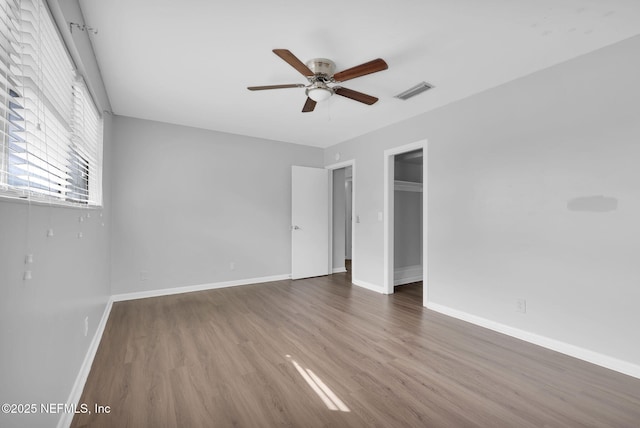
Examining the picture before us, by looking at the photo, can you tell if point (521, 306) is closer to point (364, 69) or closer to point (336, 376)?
point (336, 376)

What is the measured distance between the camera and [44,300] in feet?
4.33

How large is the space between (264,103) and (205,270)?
2.71 m

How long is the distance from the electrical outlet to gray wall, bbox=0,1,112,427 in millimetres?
3522

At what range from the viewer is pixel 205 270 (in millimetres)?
4438

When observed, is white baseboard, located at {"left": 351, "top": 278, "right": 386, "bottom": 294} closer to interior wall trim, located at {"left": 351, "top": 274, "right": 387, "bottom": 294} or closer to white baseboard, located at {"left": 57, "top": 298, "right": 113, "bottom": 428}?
interior wall trim, located at {"left": 351, "top": 274, "right": 387, "bottom": 294}

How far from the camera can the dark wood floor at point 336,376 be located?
1.68 m

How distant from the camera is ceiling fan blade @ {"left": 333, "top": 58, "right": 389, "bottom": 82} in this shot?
2.08 m

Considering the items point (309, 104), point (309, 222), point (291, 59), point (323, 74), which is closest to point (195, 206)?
point (309, 222)

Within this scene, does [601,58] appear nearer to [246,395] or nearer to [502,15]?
[502,15]

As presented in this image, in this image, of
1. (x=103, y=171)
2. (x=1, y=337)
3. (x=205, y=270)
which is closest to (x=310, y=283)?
(x=205, y=270)

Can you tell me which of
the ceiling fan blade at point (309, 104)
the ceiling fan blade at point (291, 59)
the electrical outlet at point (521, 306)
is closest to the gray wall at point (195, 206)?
the ceiling fan blade at point (309, 104)

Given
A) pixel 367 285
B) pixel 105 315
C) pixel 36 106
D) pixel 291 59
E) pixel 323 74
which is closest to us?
pixel 36 106

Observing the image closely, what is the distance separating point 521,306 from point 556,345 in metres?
0.39

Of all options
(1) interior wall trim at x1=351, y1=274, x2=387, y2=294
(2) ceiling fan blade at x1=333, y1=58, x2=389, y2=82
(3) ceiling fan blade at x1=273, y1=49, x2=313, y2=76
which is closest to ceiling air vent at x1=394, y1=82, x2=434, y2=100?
(2) ceiling fan blade at x1=333, y1=58, x2=389, y2=82
